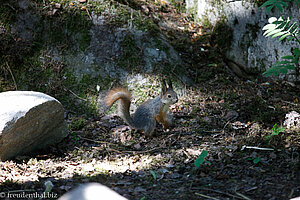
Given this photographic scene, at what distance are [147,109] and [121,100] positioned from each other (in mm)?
470

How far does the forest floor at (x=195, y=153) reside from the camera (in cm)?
303

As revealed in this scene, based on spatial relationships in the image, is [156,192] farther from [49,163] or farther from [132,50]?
[132,50]

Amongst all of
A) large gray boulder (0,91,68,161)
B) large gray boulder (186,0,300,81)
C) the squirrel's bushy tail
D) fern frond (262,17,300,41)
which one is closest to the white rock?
large gray boulder (0,91,68,161)

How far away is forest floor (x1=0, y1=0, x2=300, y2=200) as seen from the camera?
9.93 feet

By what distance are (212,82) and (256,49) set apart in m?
1.16

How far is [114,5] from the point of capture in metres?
6.02

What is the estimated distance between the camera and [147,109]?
4.67 m

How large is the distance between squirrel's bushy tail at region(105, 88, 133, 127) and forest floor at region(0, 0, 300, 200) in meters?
0.31

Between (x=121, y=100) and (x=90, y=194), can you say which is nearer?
(x=90, y=194)

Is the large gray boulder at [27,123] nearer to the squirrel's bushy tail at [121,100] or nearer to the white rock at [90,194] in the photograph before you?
the squirrel's bushy tail at [121,100]

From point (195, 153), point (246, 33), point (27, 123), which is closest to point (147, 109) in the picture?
point (195, 153)

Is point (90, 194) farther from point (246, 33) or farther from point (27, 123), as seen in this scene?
point (246, 33)

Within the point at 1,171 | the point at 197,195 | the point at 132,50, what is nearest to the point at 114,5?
the point at 132,50

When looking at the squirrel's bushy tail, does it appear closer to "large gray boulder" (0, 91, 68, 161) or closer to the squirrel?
the squirrel
